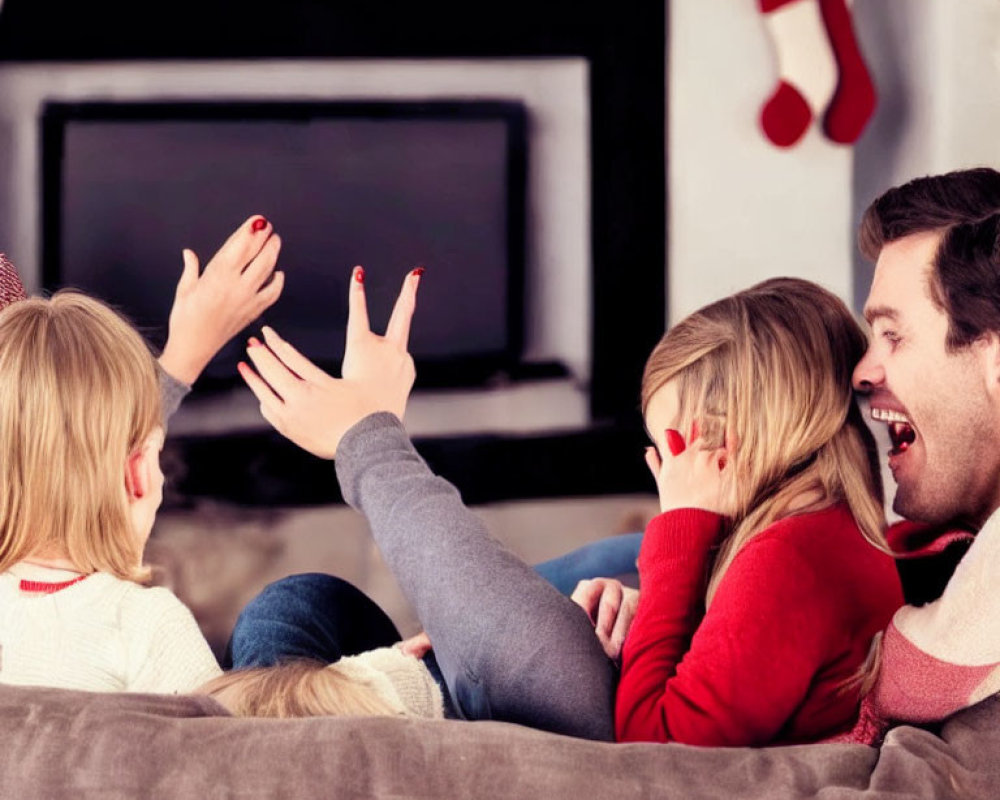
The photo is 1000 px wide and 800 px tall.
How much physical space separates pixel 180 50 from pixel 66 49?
0.26 m

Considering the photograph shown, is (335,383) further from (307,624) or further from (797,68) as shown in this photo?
(797,68)

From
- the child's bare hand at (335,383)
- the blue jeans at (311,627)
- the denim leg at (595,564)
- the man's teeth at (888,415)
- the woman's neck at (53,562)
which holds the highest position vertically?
the child's bare hand at (335,383)

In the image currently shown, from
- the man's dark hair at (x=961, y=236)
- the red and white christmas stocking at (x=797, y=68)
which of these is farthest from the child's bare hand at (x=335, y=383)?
the red and white christmas stocking at (x=797, y=68)

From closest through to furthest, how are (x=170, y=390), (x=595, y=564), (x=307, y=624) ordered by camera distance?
(x=307, y=624) < (x=170, y=390) < (x=595, y=564)

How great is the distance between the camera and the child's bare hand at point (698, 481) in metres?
1.17

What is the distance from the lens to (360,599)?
145 cm

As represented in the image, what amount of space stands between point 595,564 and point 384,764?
1.08 meters

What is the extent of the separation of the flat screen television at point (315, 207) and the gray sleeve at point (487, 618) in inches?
81.3

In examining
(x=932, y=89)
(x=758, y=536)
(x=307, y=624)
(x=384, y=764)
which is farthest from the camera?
(x=932, y=89)

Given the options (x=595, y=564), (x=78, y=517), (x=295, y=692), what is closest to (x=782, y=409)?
(x=295, y=692)

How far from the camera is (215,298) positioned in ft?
4.73

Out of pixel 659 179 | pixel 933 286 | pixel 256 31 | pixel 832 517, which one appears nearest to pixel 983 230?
pixel 933 286

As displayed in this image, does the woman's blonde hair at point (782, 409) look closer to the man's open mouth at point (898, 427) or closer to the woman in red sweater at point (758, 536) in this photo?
the woman in red sweater at point (758, 536)

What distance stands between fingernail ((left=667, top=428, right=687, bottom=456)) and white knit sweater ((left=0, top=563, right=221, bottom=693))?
46 cm
